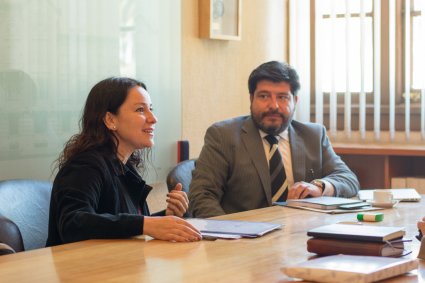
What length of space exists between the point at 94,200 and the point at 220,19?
2.17m

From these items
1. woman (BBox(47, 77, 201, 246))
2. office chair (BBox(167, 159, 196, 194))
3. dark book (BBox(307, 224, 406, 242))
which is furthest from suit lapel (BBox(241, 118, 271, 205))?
dark book (BBox(307, 224, 406, 242))

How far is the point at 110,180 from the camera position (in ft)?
7.84

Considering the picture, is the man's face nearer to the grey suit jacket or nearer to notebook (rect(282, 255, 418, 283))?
the grey suit jacket

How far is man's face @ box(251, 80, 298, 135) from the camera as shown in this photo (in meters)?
3.30

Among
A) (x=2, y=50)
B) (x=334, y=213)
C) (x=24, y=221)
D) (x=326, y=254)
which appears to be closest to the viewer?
(x=326, y=254)

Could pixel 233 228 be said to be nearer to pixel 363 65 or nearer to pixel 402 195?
pixel 402 195

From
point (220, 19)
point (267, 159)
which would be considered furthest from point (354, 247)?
point (220, 19)

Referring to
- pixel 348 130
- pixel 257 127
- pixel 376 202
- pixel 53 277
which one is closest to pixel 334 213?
pixel 376 202

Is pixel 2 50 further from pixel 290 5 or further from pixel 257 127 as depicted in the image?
pixel 290 5

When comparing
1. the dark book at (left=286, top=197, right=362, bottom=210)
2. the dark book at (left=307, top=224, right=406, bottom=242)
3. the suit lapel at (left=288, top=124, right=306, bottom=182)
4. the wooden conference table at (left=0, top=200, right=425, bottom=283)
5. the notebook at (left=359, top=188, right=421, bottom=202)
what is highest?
the suit lapel at (left=288, top=124, right=306, bottom=182)

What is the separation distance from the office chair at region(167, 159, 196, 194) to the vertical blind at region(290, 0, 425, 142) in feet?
5.59

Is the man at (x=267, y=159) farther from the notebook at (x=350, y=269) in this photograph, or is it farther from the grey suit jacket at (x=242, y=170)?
the notebook at (x=350, y=269)

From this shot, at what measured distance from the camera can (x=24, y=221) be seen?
7.99ft

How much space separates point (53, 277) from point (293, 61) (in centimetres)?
350
